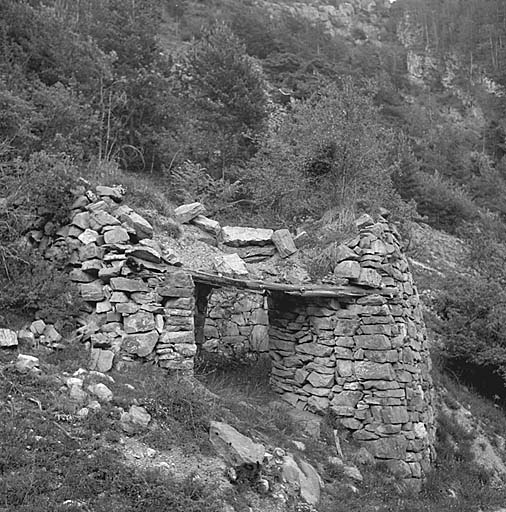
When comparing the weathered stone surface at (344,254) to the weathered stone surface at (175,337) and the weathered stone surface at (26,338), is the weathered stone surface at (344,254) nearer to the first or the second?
the weathered stone surface at (175,337)

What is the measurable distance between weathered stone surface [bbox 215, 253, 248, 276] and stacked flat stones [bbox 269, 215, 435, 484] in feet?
3.72

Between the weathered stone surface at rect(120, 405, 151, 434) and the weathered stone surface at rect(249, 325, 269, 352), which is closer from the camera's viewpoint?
the weathered stone surface at rect(120, 405, 151, 434)

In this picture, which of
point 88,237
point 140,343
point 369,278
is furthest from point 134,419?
point 369,278

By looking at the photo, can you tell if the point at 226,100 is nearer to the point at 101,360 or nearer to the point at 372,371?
the point at 372,371

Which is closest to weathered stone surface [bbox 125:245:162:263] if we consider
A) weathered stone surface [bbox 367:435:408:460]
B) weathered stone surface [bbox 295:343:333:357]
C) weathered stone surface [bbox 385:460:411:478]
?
weathered stone surface [bbox 295:343:333:357]

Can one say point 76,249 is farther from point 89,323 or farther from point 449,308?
point 449,308

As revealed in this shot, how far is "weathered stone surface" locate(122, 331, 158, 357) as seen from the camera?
7.30 meters

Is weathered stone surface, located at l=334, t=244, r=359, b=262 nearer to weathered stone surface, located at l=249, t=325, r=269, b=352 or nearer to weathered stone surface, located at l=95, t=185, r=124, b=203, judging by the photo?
weathered stone surface, located at l=249, t=325, r=269, b=352

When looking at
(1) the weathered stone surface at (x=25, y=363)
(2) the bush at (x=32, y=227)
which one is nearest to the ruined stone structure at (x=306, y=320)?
(2) the bush at (x=32, y=227)

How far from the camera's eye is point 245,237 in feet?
31.5

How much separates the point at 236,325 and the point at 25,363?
5.39 m

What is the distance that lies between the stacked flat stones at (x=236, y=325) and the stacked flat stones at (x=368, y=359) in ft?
4.60

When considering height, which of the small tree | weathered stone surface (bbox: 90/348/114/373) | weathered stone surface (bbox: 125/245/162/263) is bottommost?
weathered stone surface (bbox: 90/348/114/373)

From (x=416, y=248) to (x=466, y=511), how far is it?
11.5 metres
